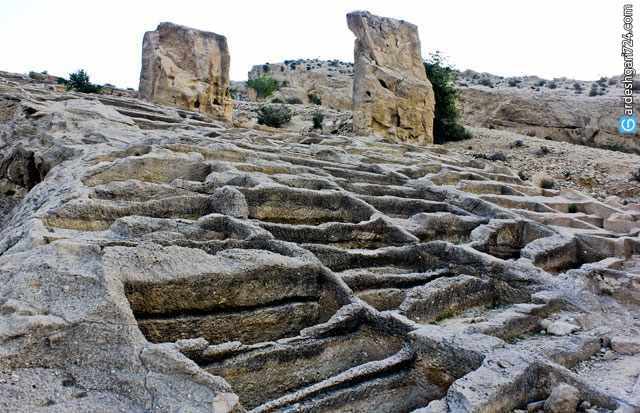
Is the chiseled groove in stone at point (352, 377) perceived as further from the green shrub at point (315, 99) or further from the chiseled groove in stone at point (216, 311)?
the green shrub at point (315, 99)

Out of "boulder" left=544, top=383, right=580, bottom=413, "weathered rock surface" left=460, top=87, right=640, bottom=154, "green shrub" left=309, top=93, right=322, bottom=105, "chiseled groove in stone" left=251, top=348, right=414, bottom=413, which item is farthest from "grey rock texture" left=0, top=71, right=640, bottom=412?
"green shrub" left=309, top=93, right=322, bottom=105

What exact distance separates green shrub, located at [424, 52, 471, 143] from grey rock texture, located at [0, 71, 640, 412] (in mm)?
10604

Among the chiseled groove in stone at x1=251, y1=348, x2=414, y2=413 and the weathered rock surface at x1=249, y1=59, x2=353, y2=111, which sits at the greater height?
the weathered rock surface at x1=249, y1=59, x2=353, y2=111

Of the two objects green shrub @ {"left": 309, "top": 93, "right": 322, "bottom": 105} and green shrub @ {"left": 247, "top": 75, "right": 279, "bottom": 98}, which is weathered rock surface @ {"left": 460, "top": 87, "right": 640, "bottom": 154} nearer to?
green shrub @ {"left": 309, "top": 93, "right": 322, "bottom": 105}

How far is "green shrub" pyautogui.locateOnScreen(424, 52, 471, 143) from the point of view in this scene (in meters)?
16.8

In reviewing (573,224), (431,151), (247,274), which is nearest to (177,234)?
(247,274)

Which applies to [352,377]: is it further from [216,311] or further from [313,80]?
[313,80]

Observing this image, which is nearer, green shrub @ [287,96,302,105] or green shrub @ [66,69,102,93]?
green shrub @ [66,69,102,93]

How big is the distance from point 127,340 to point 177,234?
4.54 feet

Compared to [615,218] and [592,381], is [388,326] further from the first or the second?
[615,218]

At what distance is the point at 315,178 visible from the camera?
605 cm

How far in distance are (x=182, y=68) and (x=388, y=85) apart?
598cm

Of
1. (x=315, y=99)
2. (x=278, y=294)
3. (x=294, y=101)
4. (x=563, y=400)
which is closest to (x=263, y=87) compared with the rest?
(x=315, y=99)

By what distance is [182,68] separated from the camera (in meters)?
14.5
